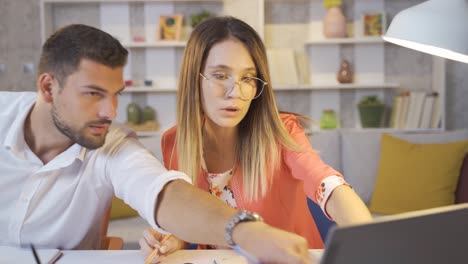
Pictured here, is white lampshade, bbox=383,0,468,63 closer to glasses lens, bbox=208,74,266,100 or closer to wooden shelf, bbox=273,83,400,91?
glasses lens, bbox=208,74,266,100

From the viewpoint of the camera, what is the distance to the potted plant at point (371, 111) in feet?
13.8

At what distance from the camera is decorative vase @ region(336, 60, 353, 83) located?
4266 millimetres

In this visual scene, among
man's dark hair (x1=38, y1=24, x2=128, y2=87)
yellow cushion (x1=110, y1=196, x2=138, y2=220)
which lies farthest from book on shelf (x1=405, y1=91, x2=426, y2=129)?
man's dark hair (x1=38, y1=24, x2=128, y2=87)

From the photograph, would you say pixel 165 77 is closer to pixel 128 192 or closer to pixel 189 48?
pixel 189 48

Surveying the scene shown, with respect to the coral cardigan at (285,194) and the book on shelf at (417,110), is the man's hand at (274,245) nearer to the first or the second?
the coral cardigan at (285,194)

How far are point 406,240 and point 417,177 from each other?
8.24 ft

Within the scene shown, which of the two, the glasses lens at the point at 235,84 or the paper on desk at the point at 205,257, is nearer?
the paper on desk at the point at 205,257

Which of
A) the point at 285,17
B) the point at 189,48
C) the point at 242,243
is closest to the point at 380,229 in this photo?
the point at 242,243

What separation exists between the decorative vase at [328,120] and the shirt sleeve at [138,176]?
9.96 feet

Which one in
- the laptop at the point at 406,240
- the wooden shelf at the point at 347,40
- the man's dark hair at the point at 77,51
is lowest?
the laptop at the point at 406,240

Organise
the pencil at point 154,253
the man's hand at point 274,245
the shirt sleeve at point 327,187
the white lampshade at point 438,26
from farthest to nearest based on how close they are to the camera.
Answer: the shirt sleeve at point 327,187, the pencil at point 154,253, the white lampshade at point 438,26, the man's hand at point 274,245

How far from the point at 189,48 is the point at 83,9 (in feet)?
10.3

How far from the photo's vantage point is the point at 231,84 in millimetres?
1512

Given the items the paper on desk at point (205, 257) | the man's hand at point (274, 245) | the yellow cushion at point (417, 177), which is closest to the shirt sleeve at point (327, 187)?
the paper on desk at point (205, 257)
